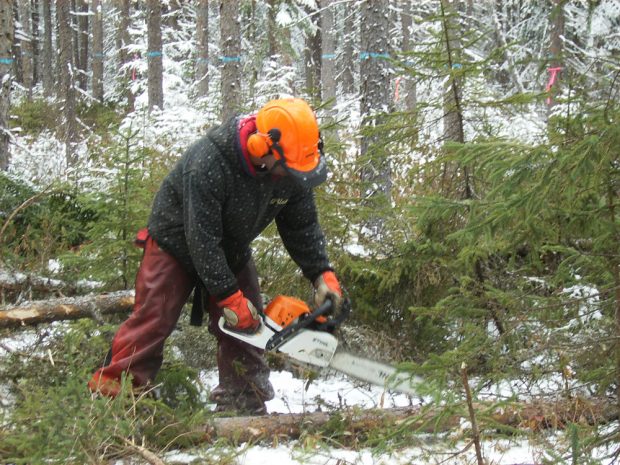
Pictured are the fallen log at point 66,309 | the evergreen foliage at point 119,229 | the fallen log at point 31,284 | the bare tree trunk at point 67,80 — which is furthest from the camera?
the bare tree trunk at point 67,80

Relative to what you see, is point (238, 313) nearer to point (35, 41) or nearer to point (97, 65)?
point (97, 65)

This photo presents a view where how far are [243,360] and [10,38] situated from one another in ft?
18.8

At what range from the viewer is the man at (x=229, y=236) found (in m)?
3.25

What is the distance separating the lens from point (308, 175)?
324 centimetres

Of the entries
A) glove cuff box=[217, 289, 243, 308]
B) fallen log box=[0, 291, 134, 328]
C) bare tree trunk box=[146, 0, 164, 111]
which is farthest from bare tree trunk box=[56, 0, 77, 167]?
glove cuff box=[217, 289, 243, 308]

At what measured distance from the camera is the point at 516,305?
3223 millimetres

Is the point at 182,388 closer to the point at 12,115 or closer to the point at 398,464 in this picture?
the point at 398,464

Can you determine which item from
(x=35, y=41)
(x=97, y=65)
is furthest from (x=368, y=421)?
(x=35, y=41)

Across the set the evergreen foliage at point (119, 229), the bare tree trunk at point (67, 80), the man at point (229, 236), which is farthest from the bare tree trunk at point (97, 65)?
the man at point (229, 236)

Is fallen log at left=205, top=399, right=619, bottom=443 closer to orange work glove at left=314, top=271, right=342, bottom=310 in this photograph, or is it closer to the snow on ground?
the snow on ground

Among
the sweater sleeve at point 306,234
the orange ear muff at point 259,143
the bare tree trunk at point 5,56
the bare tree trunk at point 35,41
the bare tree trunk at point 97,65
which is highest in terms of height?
the bare tree trunk at point 35,41

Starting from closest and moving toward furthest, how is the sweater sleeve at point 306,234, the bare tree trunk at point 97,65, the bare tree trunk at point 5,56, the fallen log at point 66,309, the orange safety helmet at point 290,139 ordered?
the orange safety helmet at point 290,139 < the sweater sleeve at point 306,234 < the fallen log at point 66,309 < the bare tree trunk at point 5,56 < the bare tree trunk at point 97,65

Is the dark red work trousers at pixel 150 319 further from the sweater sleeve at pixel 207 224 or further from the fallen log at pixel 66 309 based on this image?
the fallen log at pixel 66 309

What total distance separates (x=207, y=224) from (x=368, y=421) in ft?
4.55
